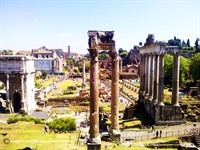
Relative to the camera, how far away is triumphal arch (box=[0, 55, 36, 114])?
153 feet

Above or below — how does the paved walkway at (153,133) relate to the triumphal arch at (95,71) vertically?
below

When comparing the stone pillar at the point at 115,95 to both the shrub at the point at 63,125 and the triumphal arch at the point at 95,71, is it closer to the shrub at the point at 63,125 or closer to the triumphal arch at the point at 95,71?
the triumphal arch at the point at 95,71

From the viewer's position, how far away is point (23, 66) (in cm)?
4697

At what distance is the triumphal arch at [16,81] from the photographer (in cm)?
4669

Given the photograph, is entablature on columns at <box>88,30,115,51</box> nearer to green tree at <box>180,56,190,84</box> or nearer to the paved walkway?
the paved walkway

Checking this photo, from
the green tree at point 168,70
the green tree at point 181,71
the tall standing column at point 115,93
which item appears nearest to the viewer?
the tall standing column at point 115,93

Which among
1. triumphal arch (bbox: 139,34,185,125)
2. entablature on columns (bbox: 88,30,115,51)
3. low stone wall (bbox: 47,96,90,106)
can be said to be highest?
entablature on columns (bbox: 88,30,115,51)

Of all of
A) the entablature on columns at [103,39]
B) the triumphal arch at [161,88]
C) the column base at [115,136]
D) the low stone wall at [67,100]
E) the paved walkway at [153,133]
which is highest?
the entablature on columns at [103,39]

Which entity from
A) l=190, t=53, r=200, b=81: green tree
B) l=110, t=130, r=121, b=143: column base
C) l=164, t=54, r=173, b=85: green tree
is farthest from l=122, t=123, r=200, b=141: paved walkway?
l=164, t=54, r=173, b=85: green tree

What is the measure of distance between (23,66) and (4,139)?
21.5 metres

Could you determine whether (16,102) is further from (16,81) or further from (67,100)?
(67,100)

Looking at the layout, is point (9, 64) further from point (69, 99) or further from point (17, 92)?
point (69, 99)

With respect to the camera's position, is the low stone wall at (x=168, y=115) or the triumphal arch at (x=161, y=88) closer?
the triumphal arch at (x=161, y=88)

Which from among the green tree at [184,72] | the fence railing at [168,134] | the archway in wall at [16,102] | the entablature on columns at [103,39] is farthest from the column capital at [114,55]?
the green tree at [184,72]
